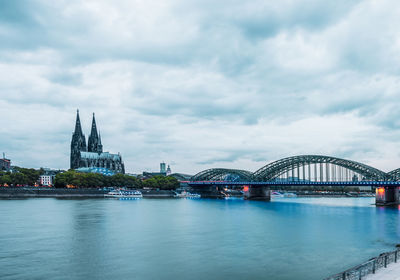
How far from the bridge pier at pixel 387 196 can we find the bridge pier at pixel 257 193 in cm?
4499

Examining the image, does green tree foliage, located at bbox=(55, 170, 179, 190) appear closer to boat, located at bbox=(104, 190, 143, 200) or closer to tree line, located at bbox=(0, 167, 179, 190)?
tree line, located at bbox=(0, 167, 179, 190)

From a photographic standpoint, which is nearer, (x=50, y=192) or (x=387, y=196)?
(x=387, y=196)

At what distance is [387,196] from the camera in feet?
331

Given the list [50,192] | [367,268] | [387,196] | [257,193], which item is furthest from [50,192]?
[367,268]

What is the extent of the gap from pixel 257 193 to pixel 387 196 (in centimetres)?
4882

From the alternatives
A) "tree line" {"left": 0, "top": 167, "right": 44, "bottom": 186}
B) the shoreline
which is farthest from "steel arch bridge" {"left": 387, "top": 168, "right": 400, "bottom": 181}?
"tree line" {"left": 0, "top": 167, "right": 44, "bottom": 186}

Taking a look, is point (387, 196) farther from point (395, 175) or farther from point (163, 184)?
point (163, 184)

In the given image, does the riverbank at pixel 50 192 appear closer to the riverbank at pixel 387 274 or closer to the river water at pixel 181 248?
the river water at pixel 181 248

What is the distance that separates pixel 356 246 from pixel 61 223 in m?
36.1

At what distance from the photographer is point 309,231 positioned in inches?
1874

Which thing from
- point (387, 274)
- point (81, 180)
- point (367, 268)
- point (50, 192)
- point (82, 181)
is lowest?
point (50, 192)

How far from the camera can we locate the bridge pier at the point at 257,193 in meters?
138

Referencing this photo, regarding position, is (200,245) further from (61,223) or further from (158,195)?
(158,195)

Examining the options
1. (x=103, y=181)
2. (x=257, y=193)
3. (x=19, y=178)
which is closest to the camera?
(x=19, y=178)
